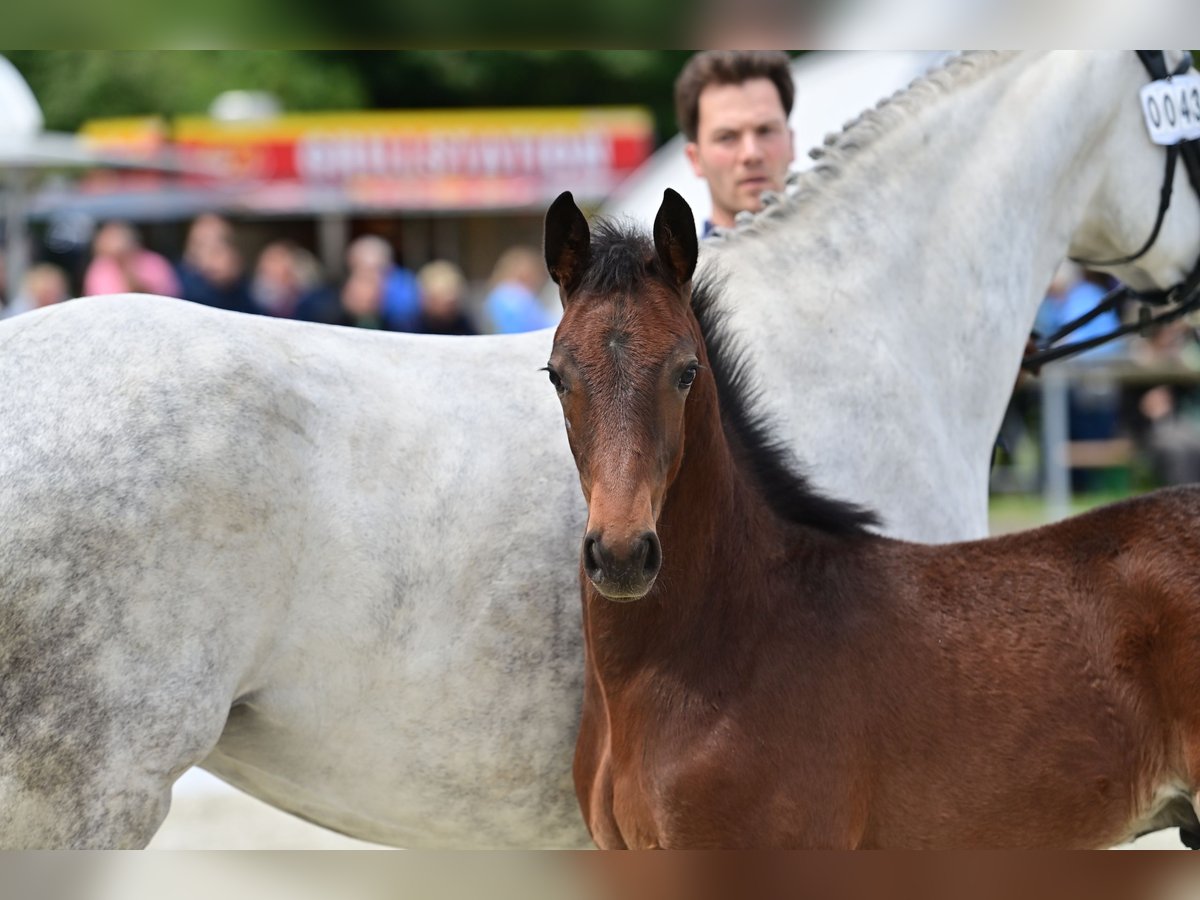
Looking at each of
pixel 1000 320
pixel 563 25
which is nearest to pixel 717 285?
pixel 1000 320

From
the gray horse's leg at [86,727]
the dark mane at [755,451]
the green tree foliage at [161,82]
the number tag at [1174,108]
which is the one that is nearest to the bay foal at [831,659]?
the dark mane at [755,451]

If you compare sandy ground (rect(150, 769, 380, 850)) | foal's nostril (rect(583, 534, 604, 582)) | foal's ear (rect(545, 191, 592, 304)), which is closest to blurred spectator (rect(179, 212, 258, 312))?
sandy ground (rect(150, 769, 380, 850))

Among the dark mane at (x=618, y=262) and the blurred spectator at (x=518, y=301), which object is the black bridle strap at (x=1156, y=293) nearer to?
the dark mane at (x=618, y=262)

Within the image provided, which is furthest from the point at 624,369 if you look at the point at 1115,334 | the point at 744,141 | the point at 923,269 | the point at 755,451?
the point at 1115,334

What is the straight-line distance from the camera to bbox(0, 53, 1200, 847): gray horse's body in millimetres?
2332

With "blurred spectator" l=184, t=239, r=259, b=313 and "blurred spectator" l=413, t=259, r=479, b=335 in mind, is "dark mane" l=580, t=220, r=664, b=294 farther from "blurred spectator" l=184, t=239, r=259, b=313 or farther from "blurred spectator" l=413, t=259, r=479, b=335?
"blurred spectator" l=413, t=259, r=479, b=335

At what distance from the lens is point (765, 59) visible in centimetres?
391

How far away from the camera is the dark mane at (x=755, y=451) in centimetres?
265

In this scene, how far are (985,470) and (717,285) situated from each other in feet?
3.80

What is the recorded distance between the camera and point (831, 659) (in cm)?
239

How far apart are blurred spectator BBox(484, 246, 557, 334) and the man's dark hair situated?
7688mm

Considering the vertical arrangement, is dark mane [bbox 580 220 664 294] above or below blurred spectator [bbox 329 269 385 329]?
below

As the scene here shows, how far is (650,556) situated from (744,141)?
2.20 metres

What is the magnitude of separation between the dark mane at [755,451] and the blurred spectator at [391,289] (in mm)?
9569
